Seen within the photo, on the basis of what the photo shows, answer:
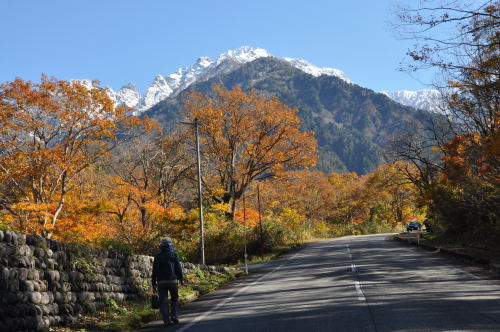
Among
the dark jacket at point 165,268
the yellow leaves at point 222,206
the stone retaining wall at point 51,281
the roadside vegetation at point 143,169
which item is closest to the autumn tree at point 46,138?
the roadside vegetation at point 143,169

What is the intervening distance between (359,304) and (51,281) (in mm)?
5863

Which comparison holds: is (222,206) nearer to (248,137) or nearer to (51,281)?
(248,137)

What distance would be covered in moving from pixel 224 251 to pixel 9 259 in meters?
29.3

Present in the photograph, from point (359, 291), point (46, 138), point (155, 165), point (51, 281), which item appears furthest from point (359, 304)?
point (155, 165)

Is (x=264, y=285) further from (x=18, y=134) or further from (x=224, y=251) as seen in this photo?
(x=224, y=251)

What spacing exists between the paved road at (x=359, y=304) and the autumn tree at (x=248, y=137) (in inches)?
779

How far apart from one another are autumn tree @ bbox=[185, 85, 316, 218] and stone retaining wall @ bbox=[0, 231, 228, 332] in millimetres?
23569

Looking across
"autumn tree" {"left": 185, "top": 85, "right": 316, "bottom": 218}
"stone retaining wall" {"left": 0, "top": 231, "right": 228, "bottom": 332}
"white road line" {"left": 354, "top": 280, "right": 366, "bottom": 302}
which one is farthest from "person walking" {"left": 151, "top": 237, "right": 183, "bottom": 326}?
"autumn tree" {"left": 185, "top": 85, "right": 316, "bottom": 218}

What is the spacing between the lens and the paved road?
766cm

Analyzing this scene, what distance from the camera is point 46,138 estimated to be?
2311 centimetres

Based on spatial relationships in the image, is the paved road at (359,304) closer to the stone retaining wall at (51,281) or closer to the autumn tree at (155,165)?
the stone retaining wall at (51,281)

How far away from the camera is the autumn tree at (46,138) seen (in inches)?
873

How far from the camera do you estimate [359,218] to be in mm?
75375

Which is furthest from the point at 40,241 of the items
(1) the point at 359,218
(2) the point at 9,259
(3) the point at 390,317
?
(1) the point at 359,218
